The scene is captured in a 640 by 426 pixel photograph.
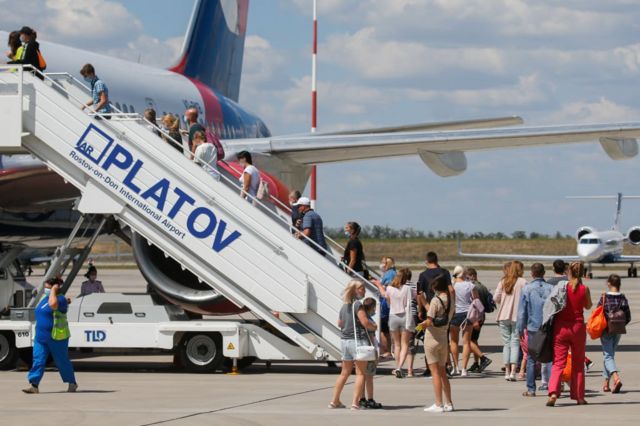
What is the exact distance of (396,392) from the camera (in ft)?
47.6

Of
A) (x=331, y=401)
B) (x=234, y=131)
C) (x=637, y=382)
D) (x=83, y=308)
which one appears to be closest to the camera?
(x=331, y=401)

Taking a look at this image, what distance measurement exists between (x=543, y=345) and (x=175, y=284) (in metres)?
6.00

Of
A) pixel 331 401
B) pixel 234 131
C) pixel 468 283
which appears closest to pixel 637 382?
pixel 468 283

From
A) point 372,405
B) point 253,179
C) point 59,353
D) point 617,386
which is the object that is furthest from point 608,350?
point 59,353

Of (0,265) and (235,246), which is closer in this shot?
(235,246)

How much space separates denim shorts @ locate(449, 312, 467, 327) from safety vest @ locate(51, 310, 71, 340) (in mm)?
5107

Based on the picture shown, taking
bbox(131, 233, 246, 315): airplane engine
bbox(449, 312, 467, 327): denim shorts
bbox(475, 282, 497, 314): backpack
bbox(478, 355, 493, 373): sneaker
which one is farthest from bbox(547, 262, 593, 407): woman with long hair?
bbox(131, 233, 246, 315): airplane engine

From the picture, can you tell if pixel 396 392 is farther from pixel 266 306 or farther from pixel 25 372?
pixel 25 372

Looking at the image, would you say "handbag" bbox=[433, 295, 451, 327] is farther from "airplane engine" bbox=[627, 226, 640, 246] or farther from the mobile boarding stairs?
"airplane engine" bbox=[627, 226, 640, 246]

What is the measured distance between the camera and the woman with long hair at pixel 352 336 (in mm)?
12617

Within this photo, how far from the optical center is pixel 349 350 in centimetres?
1273

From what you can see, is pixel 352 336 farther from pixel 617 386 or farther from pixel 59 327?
pixel 59 327

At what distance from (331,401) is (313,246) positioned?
4249 millimetres

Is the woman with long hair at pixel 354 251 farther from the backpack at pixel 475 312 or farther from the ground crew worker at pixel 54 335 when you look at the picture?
the ground crew worker at pixel 54 335
